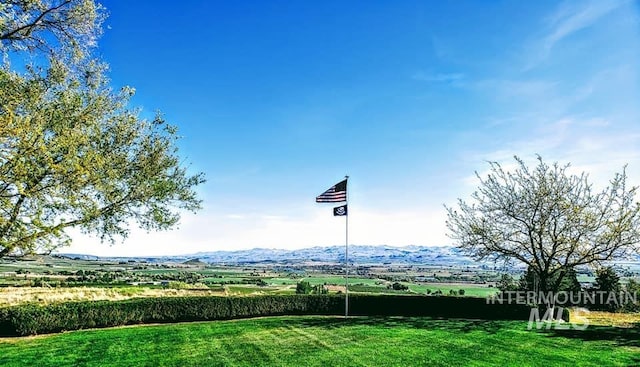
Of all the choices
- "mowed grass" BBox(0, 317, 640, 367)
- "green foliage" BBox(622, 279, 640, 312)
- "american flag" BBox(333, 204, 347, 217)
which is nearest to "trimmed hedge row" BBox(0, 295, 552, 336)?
"mowed grass" BBox(0, 317, 640, 367)

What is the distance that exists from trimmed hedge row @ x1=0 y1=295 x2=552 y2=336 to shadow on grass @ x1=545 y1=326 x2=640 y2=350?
5.06 m

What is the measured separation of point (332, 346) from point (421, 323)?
27.6 ft

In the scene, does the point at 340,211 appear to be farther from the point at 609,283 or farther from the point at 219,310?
the point at 609,283

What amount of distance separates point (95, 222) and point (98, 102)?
6528 mm

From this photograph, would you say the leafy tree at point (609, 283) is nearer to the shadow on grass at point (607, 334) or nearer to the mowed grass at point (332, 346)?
the shadow on grass at point (607, 334)

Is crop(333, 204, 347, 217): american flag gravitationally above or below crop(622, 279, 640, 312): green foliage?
above

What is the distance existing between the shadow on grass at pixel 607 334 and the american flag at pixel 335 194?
1194 centimetres

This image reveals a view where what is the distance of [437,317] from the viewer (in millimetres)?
25906

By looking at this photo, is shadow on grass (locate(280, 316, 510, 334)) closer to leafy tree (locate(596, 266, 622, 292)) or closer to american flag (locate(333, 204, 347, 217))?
american flag (locate(333, 204, 347, 217))

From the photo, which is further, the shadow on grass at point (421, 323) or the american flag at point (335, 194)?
the american flag at point (335, 194)

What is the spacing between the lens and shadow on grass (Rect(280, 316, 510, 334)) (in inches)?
803

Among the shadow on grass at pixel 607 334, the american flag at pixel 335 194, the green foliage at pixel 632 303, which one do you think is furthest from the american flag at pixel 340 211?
the green foliage at pixel 632 303

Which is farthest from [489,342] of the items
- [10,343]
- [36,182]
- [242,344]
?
[10,343]

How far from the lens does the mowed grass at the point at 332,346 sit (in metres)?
13.4
